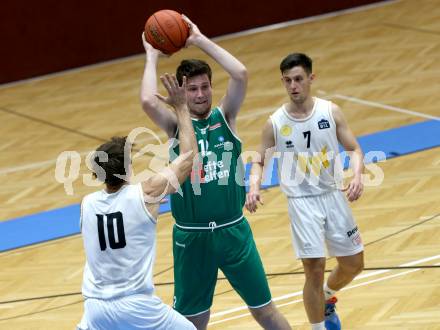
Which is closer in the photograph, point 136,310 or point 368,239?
point 136,310

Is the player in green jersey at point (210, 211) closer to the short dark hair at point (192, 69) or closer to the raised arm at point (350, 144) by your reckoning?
the short dark hair at point (192, 69)

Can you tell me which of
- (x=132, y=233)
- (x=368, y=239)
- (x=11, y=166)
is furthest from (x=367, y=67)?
(x=132, y=233)

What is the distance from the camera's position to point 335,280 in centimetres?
721

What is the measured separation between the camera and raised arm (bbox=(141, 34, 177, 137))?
628cm

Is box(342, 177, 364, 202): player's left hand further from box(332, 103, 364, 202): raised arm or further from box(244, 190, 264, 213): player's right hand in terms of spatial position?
box(244, 190, 264, 213): player's right hand

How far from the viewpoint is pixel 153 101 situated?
6305 mm

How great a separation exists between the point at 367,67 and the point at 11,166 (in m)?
5.33

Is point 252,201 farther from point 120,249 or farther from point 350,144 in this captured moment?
point 120,249

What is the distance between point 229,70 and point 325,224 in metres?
1.25

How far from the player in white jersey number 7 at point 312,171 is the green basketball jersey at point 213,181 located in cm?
37

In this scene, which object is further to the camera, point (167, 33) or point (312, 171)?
point (312, 171)

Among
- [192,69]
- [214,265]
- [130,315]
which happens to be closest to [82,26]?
[192,69]

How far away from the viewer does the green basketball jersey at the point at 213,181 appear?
643 centimetres

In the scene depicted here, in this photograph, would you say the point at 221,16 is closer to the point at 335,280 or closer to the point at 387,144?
the point at 387,144
